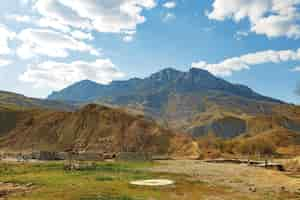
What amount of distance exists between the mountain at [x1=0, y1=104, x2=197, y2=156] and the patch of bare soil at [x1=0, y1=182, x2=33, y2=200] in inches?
2406

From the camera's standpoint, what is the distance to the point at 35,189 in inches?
1355

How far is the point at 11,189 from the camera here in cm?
3431

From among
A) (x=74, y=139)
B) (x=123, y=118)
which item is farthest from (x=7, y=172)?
(x=123, y=118)

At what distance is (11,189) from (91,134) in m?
72.6

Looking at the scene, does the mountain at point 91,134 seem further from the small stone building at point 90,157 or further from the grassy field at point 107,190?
the grassy field at point 107,190

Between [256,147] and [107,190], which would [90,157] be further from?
[256,147]

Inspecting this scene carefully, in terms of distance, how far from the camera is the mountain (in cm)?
10081

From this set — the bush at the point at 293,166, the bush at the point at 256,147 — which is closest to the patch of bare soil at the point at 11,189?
the bush at the point at 293,166

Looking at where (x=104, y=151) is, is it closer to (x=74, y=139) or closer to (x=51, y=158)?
(x=74, y=139)

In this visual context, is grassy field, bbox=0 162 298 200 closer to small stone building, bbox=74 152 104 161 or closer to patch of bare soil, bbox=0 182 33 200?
patch of bare soil, bbox=0 182 33 200

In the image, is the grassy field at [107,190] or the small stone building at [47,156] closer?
the grassy field at [107,190]

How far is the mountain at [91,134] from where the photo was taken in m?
101

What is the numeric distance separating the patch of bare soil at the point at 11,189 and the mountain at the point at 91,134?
2406 inches

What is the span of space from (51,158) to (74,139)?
26844 millimetres
